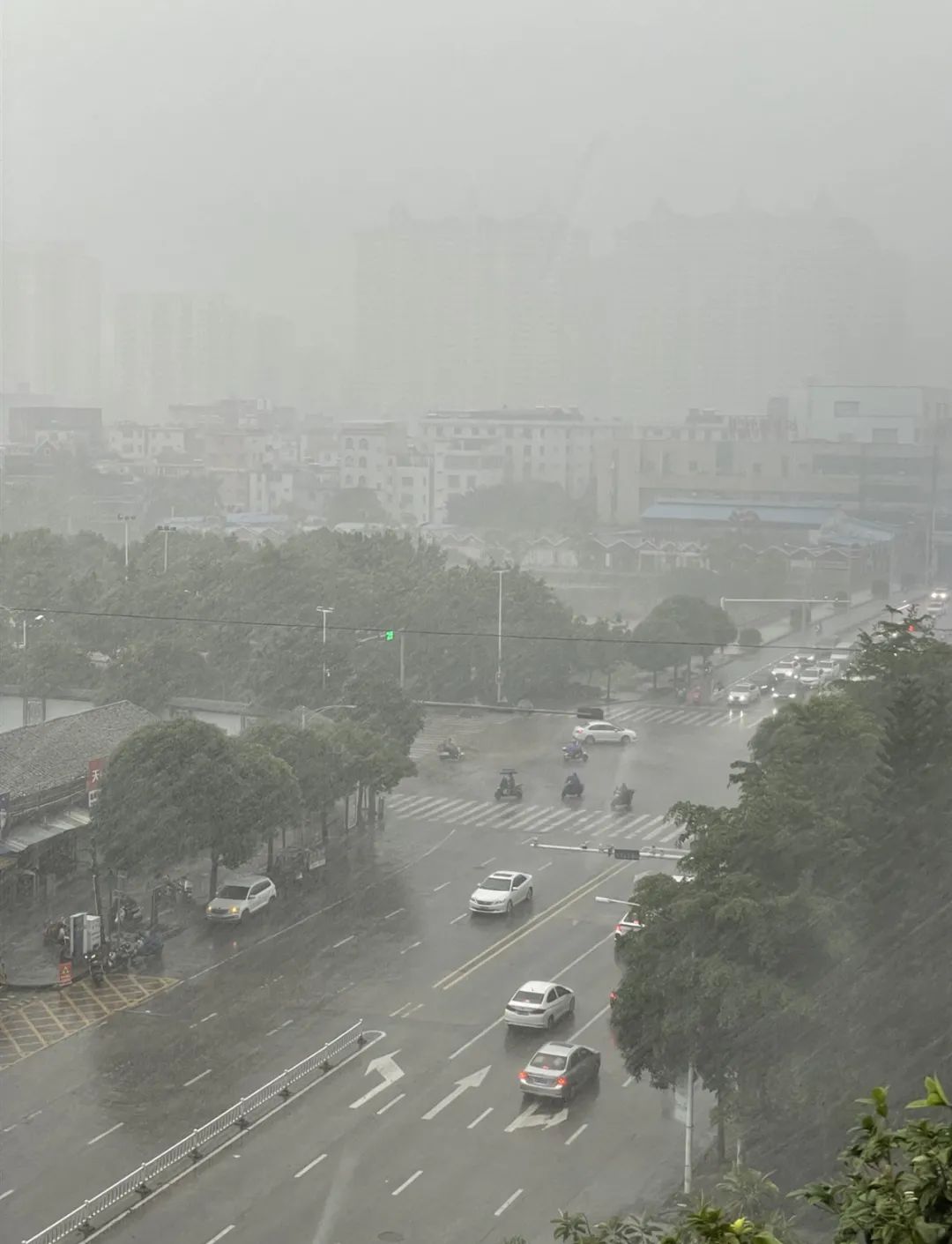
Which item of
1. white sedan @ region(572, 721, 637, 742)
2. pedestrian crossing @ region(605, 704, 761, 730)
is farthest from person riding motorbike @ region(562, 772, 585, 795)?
pedestrian crossing @ region(605, 704, 761, 730)

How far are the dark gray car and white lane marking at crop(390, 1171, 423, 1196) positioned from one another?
1.77ft

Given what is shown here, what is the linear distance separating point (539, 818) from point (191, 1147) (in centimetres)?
379

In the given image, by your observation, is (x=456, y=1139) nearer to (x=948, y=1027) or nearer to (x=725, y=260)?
(x=948, y=1027)

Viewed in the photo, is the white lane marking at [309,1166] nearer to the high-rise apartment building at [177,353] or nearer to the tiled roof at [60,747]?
the tiled roof at [60,747]

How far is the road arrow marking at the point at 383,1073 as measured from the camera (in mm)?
4527

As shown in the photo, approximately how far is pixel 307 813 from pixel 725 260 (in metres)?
10.7

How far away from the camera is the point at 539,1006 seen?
5051mm

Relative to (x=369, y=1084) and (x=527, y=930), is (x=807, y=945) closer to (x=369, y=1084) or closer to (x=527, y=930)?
(x=369, y=1084)

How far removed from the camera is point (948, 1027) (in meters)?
4.24

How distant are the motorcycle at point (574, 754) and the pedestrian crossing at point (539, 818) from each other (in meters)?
0.82

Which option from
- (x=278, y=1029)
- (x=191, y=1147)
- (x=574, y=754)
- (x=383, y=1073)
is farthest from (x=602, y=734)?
(x=191, y=1147)

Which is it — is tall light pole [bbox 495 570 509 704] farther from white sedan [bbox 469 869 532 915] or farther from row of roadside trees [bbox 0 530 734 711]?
white sedan [bbox 469 869 532 915]

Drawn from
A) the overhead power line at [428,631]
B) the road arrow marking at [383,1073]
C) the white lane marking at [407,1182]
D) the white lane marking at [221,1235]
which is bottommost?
the road arrow marking at [383,1073]

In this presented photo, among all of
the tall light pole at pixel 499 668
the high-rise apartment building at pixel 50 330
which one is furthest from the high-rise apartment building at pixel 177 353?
the tall light pole at pixel 499 668
